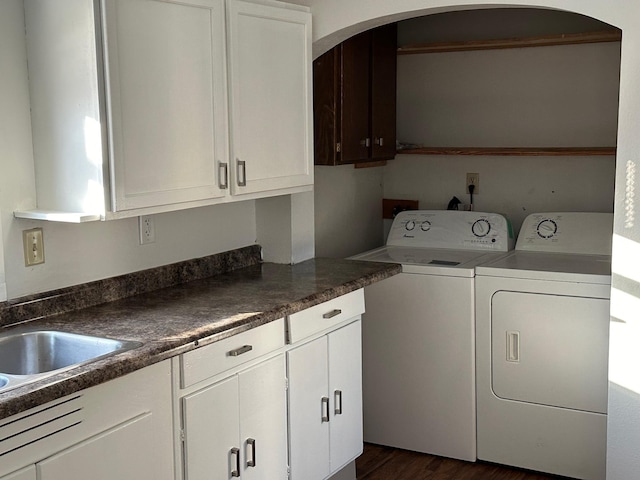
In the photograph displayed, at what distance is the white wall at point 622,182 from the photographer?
2957 mm

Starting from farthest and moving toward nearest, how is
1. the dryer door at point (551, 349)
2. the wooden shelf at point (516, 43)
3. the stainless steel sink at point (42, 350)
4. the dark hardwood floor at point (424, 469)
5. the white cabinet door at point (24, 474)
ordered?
1. the wooden shelf at point (516, 43)
2. the dark hardwood floor at point (424, 469)
3. the dryer door at point (551, 349)
4. the stainless steel sink at point (42, 350)
5. the white cabinet door at point (24, 474)

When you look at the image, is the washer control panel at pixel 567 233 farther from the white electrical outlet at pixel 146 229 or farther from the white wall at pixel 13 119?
the white wall at pixel 13 119

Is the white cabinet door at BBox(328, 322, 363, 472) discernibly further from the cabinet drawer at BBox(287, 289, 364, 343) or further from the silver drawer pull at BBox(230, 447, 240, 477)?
the silver drawer pull at BBox(230, 447, 240, 477)

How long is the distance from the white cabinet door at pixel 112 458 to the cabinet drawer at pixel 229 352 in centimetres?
19

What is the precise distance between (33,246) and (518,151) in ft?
8.12

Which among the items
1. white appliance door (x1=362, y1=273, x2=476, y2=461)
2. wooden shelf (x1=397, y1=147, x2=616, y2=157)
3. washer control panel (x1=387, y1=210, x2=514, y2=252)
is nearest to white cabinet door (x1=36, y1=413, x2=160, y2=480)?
white appliance door (x1=362, y1=273, x2=476, y2=461)

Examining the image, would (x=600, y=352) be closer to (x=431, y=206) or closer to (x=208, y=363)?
(x=431, y=206)

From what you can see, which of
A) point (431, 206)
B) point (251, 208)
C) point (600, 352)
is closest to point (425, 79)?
point (431, 206)

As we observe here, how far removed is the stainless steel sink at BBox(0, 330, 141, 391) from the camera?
2.35 meters

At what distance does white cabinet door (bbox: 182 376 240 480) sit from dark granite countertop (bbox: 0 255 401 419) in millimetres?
196

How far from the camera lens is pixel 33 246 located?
2.55 meters

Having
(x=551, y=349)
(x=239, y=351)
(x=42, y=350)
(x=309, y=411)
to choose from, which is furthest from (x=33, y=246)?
(x=551, y=349)

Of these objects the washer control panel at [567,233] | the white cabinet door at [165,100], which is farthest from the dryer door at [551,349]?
the white cabinet door at [165,100]

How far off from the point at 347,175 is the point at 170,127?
5.99ft
